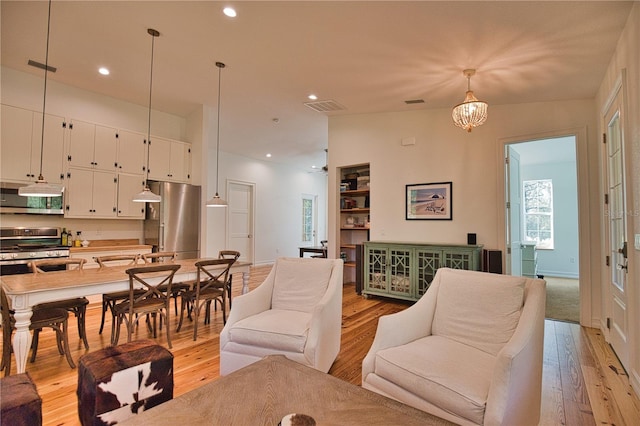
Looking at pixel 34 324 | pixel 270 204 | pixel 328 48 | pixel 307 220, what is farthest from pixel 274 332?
pixel 307 220

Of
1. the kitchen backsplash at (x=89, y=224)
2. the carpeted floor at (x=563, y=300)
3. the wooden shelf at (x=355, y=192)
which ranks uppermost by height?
the wooden shelf at (x=355, y=192)

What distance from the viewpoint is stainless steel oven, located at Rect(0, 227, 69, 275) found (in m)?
3.64

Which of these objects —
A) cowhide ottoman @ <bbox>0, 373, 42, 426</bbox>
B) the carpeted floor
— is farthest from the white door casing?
cowhide ottoman @ <bbox>0, 373, 42, 426</bbox>

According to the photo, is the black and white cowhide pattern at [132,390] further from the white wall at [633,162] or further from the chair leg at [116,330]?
the white wall at [633,162]

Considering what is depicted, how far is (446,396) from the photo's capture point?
1.46 meters

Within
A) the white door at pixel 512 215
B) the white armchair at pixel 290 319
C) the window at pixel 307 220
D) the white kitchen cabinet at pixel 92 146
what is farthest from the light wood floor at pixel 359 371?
the window at pixel 307 220

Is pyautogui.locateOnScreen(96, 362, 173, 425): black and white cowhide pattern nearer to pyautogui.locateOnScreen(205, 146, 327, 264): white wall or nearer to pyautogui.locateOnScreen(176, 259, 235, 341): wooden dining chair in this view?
pyautogui.locateOnScreen(176, 259, 235, 341): wooden dining chair

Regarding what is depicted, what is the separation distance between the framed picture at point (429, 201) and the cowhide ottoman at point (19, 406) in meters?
4.55

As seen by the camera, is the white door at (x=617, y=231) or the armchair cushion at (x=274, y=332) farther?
the white door at (x=617, y=231)

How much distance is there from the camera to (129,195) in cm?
482

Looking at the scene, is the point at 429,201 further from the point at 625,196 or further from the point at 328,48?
the point at 328,48

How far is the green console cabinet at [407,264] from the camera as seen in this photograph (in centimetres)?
426

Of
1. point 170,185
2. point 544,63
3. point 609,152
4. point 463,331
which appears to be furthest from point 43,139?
point 609,152

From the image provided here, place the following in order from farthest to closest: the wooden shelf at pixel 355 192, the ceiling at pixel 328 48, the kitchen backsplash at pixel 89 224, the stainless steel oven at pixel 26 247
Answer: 1. the wooden shelf at pixel 355 192
2. the kitchen backsplash at pixel 89 224
3. the stainless steel oven at pixel 26 247
4. the ceiling at pixel 328 48
